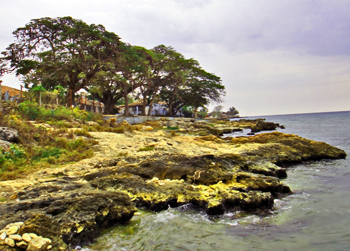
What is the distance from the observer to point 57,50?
74.8 feet

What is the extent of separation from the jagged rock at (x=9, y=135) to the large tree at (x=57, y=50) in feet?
52.0

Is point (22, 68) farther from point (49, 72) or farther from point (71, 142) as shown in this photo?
point (71, 142)

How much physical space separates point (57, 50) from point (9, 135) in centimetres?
1833

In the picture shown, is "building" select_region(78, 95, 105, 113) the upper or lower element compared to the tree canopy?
lower

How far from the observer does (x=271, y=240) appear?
11.6 feet

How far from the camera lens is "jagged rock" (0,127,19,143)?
7320 mm

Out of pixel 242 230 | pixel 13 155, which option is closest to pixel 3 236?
pixel 242 230

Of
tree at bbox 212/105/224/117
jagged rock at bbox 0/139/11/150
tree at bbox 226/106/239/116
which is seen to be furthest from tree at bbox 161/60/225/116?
tree at bbox 226/106/239/116

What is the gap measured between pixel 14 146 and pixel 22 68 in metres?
20.4

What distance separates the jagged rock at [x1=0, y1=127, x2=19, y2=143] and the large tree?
15.8 m

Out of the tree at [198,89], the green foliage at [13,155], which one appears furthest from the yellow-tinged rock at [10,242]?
the tree at [198,89]

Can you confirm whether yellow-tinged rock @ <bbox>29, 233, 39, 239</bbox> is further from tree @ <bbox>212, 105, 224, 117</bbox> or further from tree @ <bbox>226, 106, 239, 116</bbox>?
tree @ <bbox>226, 106, 239, 116</bbox>

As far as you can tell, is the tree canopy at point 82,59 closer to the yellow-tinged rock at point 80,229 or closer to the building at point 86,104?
the building at point 86,104


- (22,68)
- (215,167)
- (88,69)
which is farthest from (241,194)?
(22,68)
